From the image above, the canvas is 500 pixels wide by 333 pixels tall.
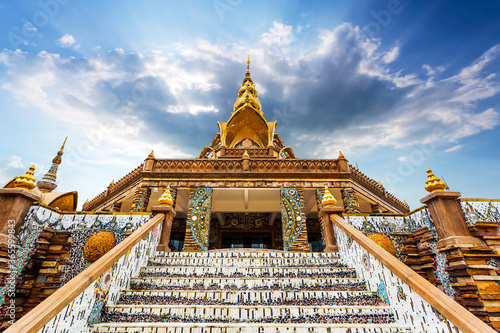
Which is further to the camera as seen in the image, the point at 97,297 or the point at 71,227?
the point at 71,227

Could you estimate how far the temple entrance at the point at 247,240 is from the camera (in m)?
13.6

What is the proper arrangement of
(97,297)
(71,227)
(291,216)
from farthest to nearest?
(291,216), (71,227), (97,297)

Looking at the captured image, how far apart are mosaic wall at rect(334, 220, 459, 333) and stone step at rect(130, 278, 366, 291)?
0.35 metres

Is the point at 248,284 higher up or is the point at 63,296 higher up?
the point at 248,284

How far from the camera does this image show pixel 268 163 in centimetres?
1101

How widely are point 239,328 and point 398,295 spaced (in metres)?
2.30

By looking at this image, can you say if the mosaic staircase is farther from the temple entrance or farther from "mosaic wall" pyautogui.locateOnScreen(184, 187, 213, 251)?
the temple entrance

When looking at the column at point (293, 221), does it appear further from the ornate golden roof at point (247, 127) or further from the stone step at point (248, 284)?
the ornate golden roof at point (247, 127)

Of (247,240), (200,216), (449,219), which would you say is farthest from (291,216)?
(449,219)

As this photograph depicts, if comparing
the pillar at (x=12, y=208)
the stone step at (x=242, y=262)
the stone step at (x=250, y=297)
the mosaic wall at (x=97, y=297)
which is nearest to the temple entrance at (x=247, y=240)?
the stone step at (x=242, y=262)

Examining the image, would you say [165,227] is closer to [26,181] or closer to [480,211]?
[26,181]

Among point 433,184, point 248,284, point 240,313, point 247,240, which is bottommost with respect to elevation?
point 240,313

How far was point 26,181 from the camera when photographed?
203 inches

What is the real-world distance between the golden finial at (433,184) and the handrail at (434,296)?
188cm
